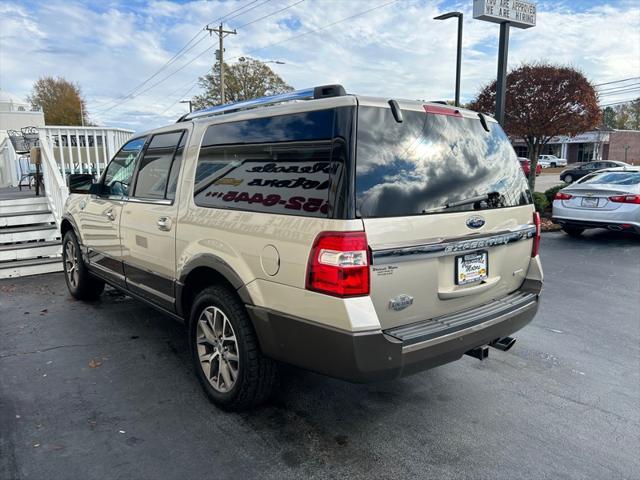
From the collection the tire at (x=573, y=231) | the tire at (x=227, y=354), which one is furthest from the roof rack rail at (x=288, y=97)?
the tire at (x=573, y=231)

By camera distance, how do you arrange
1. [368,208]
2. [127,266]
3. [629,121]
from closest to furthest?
[368,208] < [127,266] < [629,121]

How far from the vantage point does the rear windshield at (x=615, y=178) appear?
9133mm

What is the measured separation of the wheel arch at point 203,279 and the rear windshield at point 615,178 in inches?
344

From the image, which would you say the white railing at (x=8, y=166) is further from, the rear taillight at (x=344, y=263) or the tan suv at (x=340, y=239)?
the rear taillight at (x=344, y=263)

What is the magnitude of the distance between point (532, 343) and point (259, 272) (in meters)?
2.90

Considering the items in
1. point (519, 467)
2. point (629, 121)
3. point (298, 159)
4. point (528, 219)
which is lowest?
point (519, 467)

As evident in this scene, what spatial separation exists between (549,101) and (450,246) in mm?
12245

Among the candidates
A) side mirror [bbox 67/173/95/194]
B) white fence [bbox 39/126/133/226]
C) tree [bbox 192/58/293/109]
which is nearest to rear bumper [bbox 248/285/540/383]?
side mirror [bbox 67/173/95/194]

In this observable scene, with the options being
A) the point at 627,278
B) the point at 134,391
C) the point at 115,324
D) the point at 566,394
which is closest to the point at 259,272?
the point at 134,391

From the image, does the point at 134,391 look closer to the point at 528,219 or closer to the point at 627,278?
the point at 528,219

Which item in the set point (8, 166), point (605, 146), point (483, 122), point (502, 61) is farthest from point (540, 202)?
point (605, 146)

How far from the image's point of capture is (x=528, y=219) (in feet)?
11.1

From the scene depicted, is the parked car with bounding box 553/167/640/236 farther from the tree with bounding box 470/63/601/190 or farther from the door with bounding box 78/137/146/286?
the door with bounding box 78/137/146/286

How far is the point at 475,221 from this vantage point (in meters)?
2.88
